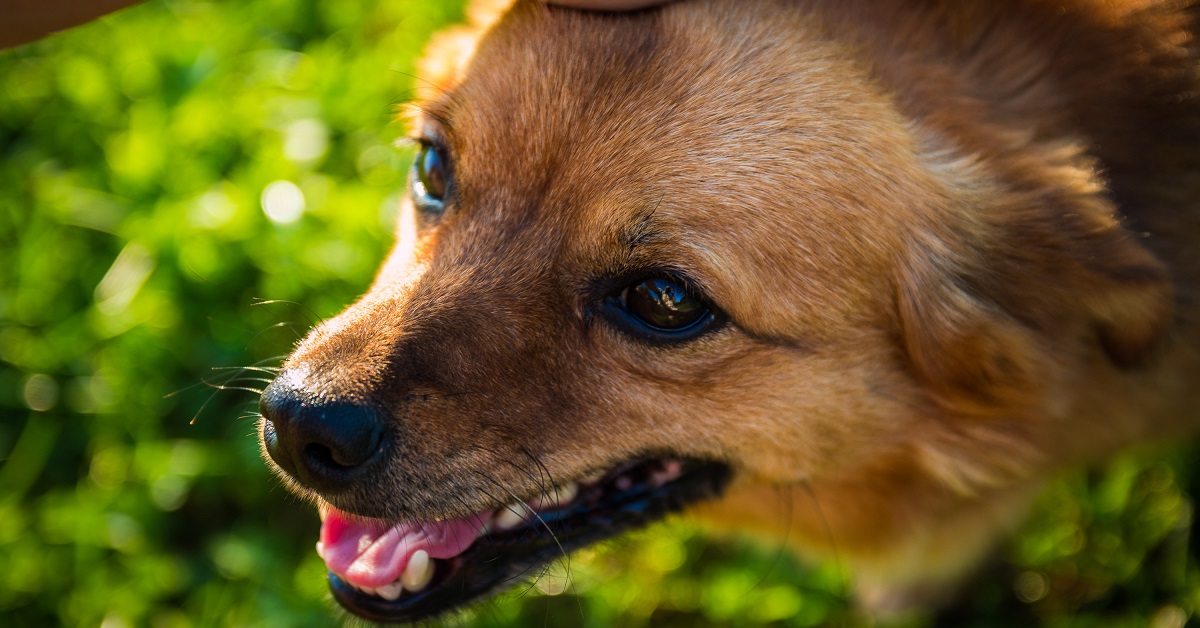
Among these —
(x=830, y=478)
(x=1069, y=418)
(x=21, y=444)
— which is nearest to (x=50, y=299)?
(x=21, y=444)

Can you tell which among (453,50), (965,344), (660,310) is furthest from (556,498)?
(453,50)

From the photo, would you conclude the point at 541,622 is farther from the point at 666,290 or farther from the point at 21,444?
the point at 21,444

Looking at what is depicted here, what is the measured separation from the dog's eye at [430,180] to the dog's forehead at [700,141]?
274mm

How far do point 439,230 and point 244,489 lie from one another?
1.76 metres

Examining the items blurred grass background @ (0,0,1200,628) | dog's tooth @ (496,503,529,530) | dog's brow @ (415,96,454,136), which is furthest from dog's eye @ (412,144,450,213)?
blurred grass background @ (0,0,1200,628)

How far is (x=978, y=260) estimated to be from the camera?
2299 millimetres

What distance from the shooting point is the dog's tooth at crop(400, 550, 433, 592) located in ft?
7.86

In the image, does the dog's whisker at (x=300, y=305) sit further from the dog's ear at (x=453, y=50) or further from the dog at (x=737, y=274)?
the dog's ear at (x=453, y=50)

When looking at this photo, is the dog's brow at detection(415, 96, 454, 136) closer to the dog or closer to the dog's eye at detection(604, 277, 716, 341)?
the dog

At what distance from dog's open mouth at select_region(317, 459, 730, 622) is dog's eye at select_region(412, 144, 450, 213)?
2.92 feet

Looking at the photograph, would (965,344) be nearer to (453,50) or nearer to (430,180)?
(430,180)

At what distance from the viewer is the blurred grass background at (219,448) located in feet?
11.1

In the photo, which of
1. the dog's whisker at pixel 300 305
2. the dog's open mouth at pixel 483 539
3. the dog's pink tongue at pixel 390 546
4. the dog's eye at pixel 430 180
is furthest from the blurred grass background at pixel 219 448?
the dog's eye at pixel 430 180

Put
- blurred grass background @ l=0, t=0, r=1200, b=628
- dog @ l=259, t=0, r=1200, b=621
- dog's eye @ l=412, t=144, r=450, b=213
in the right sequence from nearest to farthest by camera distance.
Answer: dog @ l=259, t=0, r=1200, b=621
dog's eye @ l=412, t=144, r=450, b=213
blurred grass background @ l=0, t=0, r=1200, b=628
